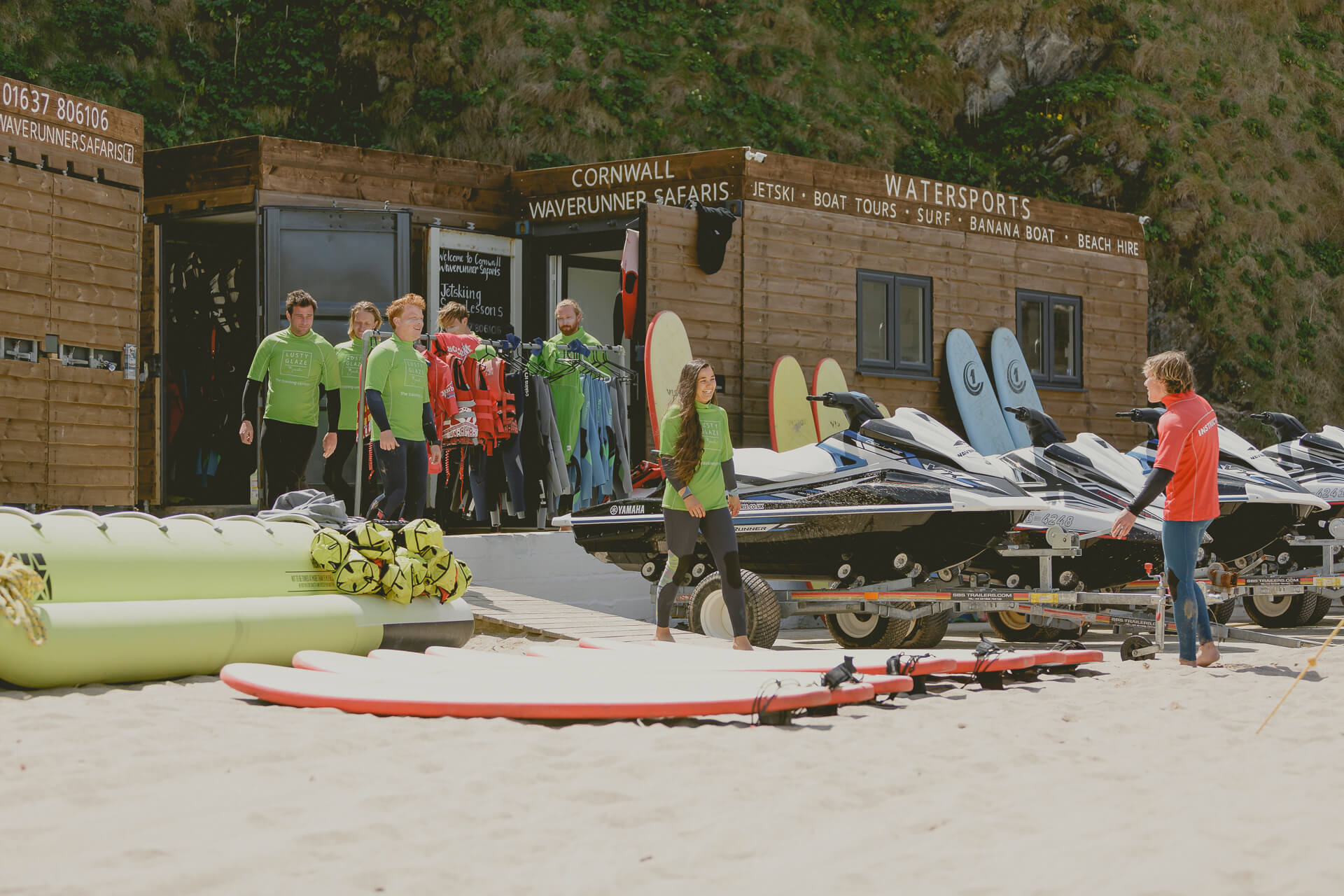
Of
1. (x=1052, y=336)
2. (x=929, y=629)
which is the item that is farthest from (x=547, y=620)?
(x=1052, y=336)

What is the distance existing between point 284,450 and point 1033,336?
8.68 meters

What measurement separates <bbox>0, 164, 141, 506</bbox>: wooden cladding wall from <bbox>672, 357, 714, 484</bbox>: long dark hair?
17.4 ft

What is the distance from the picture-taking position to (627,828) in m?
3.61

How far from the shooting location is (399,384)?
855cm

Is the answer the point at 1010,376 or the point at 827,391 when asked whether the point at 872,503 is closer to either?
the point at 827,391

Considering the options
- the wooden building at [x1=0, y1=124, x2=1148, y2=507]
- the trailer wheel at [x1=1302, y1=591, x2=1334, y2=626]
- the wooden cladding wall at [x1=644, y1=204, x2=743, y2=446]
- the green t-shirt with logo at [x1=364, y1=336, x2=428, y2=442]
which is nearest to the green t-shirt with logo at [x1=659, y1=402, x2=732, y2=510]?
the green t-shirt with logo at [x1=364, y1=336, x2=428, y2=442]

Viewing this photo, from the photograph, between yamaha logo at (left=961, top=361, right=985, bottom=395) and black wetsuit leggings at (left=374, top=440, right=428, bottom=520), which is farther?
yamaha logo at (left=961, top=361, right=985, bottom=395)

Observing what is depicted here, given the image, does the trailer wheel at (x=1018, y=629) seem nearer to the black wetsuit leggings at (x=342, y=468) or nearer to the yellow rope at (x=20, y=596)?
the black wetsuit leggings at (x=342, y=468)

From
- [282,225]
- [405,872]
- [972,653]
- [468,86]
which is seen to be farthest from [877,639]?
[468,86]

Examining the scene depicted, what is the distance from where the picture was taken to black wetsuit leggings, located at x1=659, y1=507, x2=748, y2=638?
751cm

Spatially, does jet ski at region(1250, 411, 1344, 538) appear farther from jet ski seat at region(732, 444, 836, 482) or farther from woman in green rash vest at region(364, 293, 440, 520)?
woman in green rash vest at region(364, 293, 440, 520)

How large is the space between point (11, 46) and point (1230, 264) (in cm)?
1832

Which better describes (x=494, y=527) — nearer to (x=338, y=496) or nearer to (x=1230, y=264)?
(x=338, y=496)

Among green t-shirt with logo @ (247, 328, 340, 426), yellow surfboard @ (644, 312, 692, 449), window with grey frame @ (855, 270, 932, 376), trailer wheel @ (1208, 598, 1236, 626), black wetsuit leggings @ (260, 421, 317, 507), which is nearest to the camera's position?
green t-shirt with logo @ (247, 328, 340, 426)
